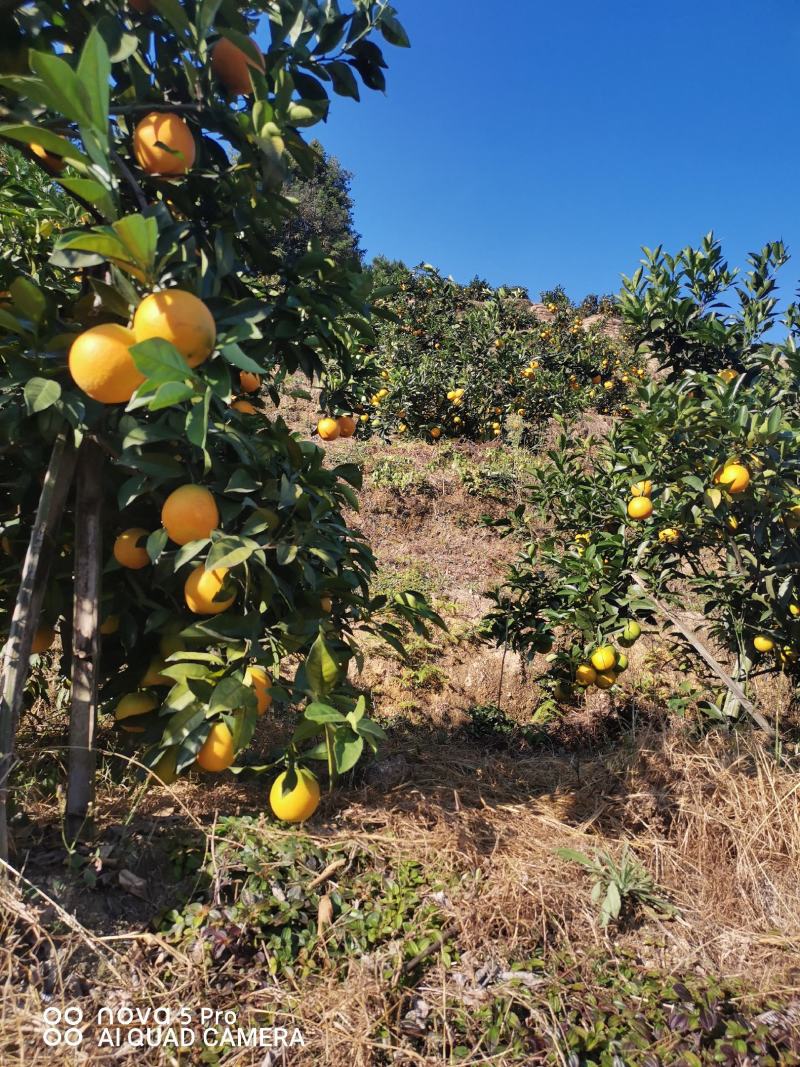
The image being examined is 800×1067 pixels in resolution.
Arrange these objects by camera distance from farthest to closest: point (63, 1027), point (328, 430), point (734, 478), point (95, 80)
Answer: point (328, 430) → point (734, 478) → point (63, 1027) → point (95, 80)

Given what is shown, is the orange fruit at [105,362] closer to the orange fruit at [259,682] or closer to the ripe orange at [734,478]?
the orange fruit at [259,682]

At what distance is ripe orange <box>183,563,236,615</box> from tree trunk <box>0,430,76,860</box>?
0.35 m

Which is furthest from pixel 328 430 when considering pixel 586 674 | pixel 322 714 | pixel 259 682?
pixel 322 714

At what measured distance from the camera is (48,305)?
1.34 m

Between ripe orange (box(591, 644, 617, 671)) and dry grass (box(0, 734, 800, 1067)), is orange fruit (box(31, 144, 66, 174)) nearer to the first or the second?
dry grass (box(0, 734, 800, 1067))

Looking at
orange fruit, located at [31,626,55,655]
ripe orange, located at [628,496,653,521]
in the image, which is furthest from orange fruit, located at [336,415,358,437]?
orange fruit, located at [31,626,55,655]

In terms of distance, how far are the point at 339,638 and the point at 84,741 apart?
2.20ft

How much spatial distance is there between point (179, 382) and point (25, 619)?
814 mm

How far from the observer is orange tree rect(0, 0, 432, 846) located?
3.26ft

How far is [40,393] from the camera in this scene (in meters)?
1.17

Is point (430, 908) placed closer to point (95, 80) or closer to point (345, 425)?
point (95, 80)

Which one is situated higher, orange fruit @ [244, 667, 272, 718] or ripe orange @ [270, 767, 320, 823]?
orange fruit @ [244, 667, 272, 718]

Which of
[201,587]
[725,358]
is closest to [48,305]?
[201,587]

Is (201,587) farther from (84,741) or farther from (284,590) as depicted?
(84,741)
